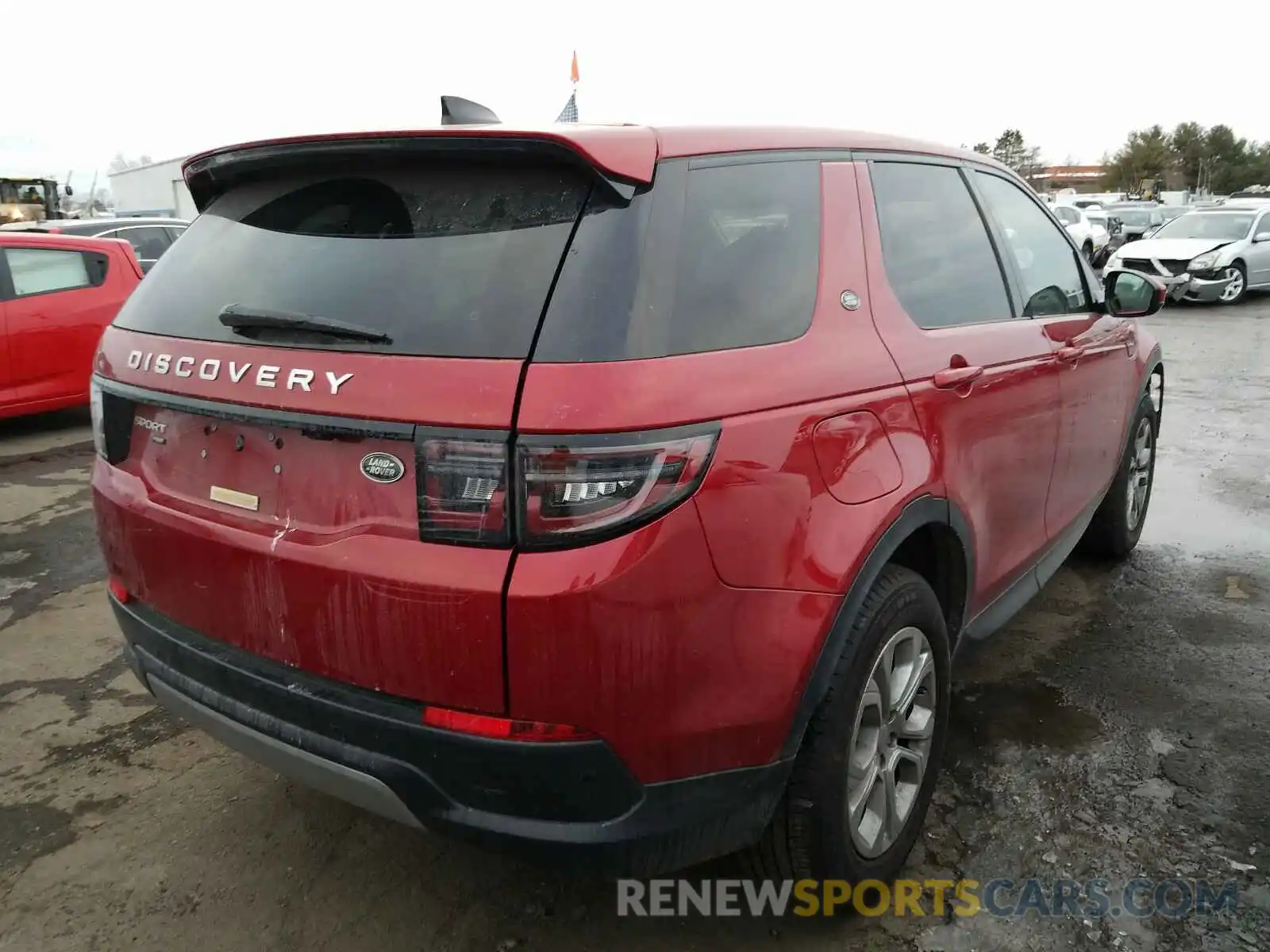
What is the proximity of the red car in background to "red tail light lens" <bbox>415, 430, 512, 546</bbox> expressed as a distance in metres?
6.78

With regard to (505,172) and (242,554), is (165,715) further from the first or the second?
(505,172)

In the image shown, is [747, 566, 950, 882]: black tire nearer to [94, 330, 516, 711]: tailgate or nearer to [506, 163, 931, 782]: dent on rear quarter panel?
[506, 163, 931, 782]: dent on rear quarter panel

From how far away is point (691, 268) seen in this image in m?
1.90

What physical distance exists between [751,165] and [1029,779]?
199 centimetres

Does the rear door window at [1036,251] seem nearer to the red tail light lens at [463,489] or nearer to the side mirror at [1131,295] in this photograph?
the side mirror at [1131,295]

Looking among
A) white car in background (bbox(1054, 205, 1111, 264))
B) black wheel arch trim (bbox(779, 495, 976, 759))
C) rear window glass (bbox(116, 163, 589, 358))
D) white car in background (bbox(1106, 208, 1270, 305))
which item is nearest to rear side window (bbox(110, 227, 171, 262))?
rear window glass (bbox(116, 163, 589, 358))

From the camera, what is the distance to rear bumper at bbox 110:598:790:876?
1.77 m

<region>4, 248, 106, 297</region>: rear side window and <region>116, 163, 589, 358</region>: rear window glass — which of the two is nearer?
<region>116, 163, 589, 358</region>: rear window glass

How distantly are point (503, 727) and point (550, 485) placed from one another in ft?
1.50

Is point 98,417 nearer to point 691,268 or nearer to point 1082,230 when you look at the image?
point 691,268

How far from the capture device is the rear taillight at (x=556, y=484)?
168cm

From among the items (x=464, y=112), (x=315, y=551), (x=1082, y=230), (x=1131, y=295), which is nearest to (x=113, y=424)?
(x=315, y=551)

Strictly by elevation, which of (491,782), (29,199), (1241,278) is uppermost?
(29,199)

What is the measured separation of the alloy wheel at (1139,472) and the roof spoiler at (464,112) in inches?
134
